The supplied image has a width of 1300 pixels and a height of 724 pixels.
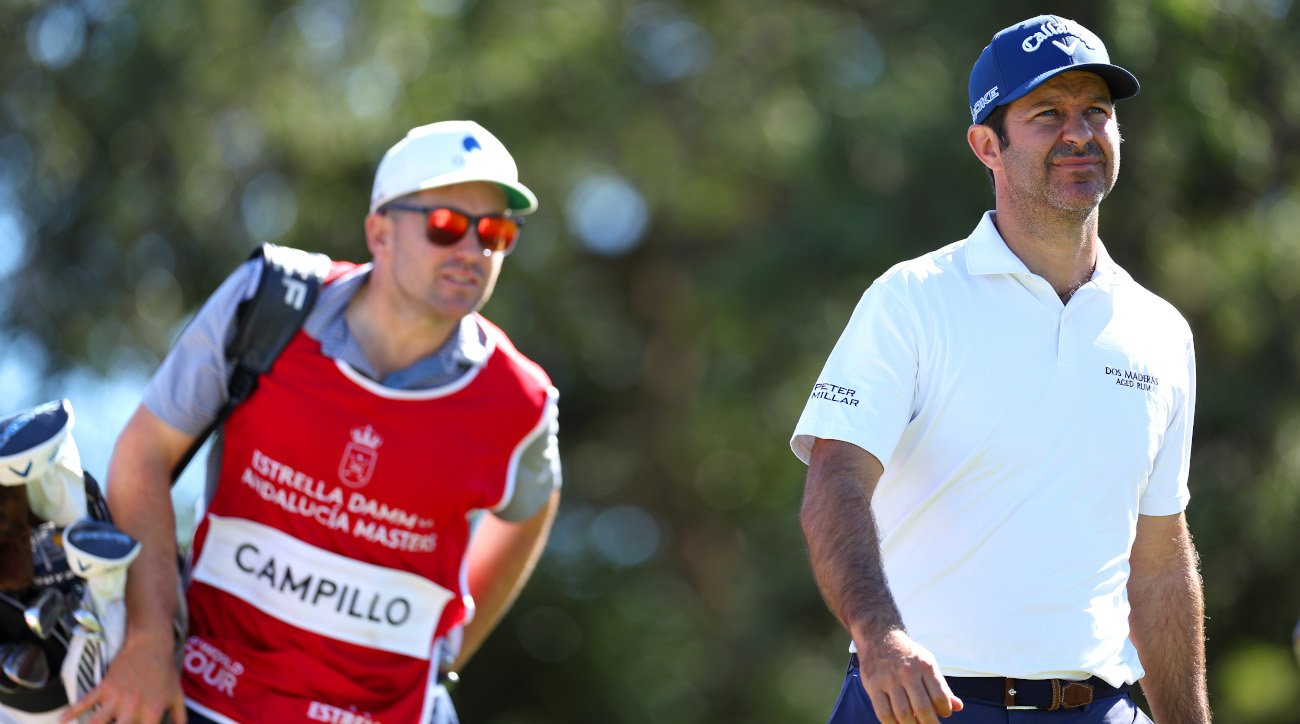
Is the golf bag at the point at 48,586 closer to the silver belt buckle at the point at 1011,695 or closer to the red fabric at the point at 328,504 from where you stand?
the red fabric at the point at 328,504

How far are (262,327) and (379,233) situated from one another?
488 millimetres

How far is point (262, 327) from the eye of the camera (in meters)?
4.82

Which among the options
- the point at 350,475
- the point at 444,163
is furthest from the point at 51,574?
the point at 444,163

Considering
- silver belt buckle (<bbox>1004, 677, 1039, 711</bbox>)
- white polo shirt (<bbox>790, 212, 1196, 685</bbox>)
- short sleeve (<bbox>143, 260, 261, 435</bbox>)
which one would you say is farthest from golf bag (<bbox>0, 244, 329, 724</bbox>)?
silver belt buckle (<bbox>1004, 677, 1039, 711</bbox>)

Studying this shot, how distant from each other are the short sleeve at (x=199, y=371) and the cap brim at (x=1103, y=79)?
201 centimetres

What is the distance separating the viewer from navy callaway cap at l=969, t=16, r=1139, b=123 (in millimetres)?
4289

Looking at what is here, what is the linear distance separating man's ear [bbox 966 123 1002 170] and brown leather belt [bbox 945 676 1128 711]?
1.25 m

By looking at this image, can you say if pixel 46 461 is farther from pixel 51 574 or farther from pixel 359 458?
pixel 359 458

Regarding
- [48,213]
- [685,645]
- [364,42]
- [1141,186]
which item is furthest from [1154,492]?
[685,645]

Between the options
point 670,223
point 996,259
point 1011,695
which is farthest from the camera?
point 670,223

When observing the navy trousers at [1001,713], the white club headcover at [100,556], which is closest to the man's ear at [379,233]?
the white club headcover at [100,556]

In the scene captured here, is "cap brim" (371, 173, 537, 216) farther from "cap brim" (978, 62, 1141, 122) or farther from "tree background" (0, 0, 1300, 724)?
"tree background" (0, 0, 1300, 724)

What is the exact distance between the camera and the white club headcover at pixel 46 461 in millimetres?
4488

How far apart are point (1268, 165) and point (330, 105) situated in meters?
8.53
